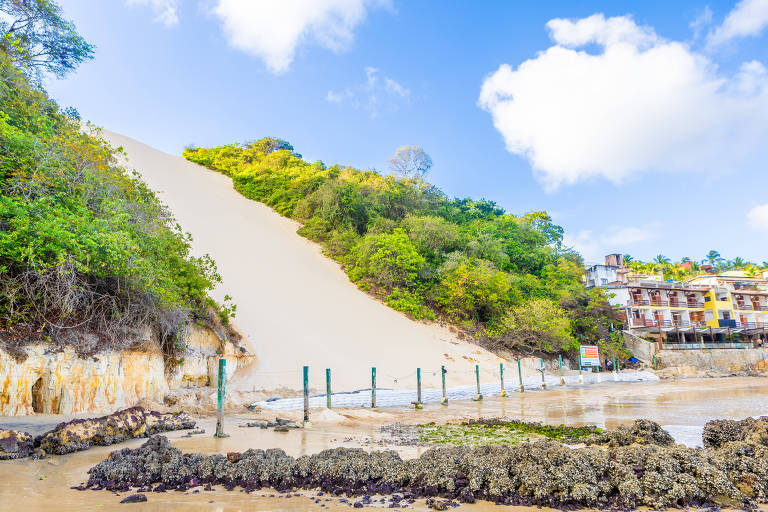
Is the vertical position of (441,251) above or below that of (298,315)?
above

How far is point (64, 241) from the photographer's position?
23.3 feet

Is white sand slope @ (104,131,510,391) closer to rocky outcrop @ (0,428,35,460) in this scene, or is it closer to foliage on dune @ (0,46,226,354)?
foliage on dune @ (0,46,226,354)

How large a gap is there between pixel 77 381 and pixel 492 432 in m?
6.91

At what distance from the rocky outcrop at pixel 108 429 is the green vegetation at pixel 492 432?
387 cm

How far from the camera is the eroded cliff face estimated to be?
6.57m

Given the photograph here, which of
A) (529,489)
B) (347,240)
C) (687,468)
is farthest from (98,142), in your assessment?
(347,240)

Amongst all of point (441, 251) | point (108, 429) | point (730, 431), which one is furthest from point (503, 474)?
point (441, 251)

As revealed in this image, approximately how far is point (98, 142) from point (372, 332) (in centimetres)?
1247

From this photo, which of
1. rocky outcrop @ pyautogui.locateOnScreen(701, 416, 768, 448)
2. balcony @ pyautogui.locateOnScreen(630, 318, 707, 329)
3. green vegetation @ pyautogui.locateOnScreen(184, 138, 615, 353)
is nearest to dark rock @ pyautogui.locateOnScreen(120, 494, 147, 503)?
rocky outcrop @ pyautogui.locateOnScreen(701, 416, 768, 448)

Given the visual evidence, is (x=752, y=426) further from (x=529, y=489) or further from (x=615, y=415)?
(x=615, y=415)

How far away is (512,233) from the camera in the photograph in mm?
29203

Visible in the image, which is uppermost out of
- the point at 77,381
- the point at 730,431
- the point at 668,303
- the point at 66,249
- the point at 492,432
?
the point at 668,303

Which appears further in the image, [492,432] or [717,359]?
[717,359]

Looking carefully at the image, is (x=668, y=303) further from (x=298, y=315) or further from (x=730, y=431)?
(x=730, y=431)
